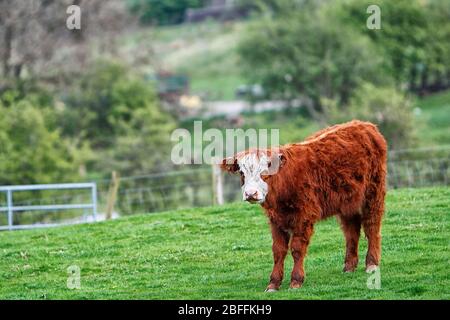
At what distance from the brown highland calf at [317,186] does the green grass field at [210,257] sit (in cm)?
52

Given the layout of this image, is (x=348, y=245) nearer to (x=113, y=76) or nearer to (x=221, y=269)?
(x=221, y=269)

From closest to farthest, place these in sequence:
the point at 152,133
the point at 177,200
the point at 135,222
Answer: the point at 135,222
the point at 177,200
the point at 152,133

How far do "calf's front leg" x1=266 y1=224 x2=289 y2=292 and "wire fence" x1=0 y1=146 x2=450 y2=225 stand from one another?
16627 millimetres

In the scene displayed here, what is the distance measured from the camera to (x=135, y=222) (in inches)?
935

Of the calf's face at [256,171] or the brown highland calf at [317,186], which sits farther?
the brown highland calf at [317,186]

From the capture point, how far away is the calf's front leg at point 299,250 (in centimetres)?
1575

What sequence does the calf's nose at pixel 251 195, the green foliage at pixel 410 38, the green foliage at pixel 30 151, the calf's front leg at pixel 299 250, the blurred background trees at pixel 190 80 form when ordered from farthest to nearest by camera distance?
the green foliage at pixel 410 38 → the blurred background trees at pixel 190 80 → the green foliage at pixel 30 151 → the calf's front leg at pixel 299 250 → the calf's nose at pixel 251 195

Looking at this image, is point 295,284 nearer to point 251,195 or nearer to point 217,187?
point 251,195

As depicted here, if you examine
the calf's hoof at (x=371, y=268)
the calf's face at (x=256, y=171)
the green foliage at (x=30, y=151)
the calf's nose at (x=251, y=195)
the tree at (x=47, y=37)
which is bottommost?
the calf's hoof at (x=371, y=268)

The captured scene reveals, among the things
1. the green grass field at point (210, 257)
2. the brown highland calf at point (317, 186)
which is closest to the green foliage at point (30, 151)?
the green grass field at point (210, 257)

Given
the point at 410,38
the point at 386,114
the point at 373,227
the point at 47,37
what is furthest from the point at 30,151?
the point at 410,38

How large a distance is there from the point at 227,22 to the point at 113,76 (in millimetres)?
41937

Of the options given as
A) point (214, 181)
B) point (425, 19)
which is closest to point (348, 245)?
point (214, 181)

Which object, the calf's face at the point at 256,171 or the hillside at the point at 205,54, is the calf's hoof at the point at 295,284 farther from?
the hillside at the point at 205,54
